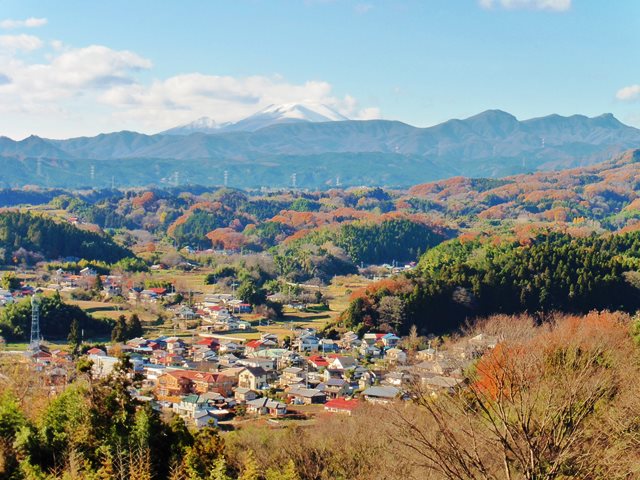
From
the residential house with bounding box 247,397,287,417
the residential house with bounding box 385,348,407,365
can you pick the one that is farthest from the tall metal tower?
the residential house with bounding box 385,348,407,365

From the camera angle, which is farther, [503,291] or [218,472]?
[503,291]

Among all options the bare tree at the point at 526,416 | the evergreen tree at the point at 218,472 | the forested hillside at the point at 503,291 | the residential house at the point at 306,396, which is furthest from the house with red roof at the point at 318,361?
the evergreen tree at the point at 218,472

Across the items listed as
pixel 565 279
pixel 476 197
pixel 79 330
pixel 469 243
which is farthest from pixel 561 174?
pixel 79 330

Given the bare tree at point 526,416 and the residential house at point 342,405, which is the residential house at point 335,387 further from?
the bare tree at point 526,416

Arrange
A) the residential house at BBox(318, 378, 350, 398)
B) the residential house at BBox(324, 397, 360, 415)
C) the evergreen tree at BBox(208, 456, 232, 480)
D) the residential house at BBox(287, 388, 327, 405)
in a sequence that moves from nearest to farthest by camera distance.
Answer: the evergreen tree at BBox(208, 456, 232, 480) → the residential house at BBox(324, 397, 360, 415) → the residential house at BBox(287, 388, 327, 405) → the residential house at BBox(318, 378, 350, 398)

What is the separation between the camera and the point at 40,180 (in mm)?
137750

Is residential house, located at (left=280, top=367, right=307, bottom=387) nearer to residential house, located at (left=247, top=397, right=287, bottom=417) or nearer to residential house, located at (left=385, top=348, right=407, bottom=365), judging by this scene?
residential house, located at (left=247, top=397, right=287, bottom=417)

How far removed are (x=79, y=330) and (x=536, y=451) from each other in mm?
21875

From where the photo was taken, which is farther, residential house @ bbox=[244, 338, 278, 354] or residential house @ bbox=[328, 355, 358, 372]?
residential house @ bbox=[244, 338, 278, 354]

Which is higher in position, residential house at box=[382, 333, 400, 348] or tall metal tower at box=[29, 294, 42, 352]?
tall metal tower at box=[29, 294, 42, 352]

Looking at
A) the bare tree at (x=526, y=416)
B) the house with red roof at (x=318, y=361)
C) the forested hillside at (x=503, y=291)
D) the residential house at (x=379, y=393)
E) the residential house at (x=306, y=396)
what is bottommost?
the residential house at (x=306, y=396)

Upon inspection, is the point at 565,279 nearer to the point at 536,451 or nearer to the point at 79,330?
the point at 79,330

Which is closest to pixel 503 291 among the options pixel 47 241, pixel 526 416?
pixel 526 416

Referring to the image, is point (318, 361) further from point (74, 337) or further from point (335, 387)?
point (74, 337)
